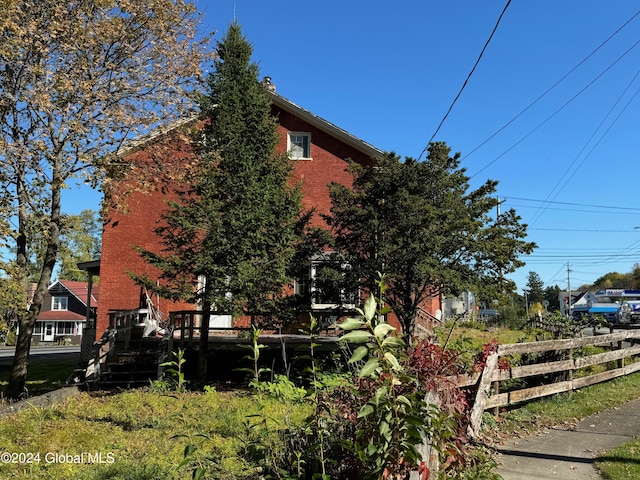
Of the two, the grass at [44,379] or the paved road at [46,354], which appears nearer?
the grass at [44,379]

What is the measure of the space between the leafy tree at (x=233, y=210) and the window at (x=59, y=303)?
61139mm

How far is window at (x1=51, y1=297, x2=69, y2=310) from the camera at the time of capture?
64.2 meters

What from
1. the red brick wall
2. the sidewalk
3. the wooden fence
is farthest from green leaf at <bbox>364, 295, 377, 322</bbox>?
the red brick wall

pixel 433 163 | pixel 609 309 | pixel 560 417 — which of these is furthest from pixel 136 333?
pixel 609 309

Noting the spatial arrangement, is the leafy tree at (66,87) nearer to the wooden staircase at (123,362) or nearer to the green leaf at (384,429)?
the wooden staircase at (123,362)

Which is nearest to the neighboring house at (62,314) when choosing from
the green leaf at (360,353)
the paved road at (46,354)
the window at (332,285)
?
the paved road at (46,354)

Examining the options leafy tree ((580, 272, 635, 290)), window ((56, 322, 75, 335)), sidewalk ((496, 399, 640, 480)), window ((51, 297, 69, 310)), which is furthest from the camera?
leafy tree ((580, 272, 635, 290))

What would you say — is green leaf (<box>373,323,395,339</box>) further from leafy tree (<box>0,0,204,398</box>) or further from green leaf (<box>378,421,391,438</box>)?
leafy tree (<box>0,0,204,398</box>)

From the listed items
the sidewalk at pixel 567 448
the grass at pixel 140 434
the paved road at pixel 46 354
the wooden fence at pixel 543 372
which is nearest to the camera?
the grass at pixel 140 434

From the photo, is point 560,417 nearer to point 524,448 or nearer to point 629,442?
point 629,442

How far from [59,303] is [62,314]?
2593mm

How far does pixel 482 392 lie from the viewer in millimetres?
6184

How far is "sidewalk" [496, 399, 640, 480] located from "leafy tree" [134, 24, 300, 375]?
620 cm

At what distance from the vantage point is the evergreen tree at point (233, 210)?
10.7 meters
